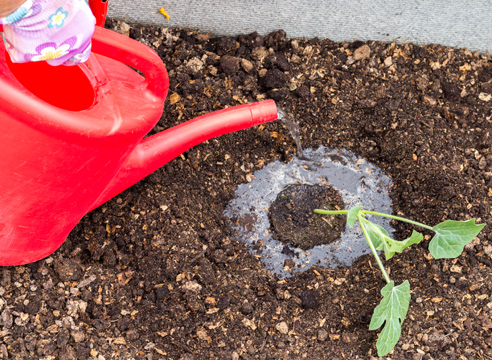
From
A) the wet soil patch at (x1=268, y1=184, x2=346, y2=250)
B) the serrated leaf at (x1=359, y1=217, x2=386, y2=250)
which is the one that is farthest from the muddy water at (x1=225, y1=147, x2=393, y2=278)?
the serrated leaf at (x1=359, y1=217, x2=386, y2=250)

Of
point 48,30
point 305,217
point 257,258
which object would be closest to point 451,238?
point 305,217

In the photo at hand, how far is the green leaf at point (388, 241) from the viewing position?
1082mm

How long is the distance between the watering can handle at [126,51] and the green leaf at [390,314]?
796 millimetres

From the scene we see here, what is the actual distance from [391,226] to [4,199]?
3.66ft

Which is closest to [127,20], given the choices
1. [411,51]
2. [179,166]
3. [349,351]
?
[179,166]

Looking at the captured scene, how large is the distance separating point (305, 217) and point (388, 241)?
0.29m

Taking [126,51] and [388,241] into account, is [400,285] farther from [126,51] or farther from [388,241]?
[126,51]

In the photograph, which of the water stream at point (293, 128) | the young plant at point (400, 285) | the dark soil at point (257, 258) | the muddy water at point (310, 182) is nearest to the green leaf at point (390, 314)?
the young plant at point (400, 285)

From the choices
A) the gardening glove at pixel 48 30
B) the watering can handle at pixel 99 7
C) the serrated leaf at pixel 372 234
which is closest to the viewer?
the gardening glove at pixel 48 30

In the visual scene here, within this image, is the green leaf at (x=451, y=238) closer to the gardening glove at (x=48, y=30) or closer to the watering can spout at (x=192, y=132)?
the watering can spout at (x=192, y=132)

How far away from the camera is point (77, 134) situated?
752mm

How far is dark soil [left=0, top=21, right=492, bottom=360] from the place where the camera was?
3.65ft

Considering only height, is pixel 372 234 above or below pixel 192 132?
below

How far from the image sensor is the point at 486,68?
1521 mm
